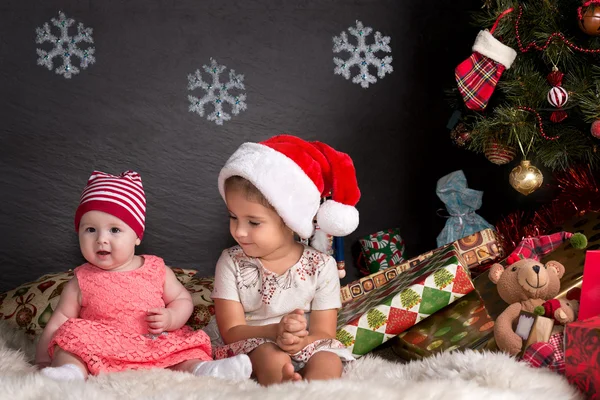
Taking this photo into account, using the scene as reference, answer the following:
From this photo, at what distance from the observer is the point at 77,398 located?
121 cm

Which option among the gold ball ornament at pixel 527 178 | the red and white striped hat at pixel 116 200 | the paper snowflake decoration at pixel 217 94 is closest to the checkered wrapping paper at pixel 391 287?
the gold ball ornament at pixel 527 178

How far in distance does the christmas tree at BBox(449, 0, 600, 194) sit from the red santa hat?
0.76 metres

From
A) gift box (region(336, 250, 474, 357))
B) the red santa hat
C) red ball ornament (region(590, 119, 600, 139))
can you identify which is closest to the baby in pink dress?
the red santa hat

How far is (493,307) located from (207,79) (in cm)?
135

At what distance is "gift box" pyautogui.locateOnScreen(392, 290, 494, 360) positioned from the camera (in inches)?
70.9

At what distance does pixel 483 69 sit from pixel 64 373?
64.2 inches

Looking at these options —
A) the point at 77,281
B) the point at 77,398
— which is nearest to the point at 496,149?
the point at 77,281

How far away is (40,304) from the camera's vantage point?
2.04 metres

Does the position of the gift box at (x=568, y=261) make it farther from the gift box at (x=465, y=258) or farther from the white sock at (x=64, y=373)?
the white sock at (x=64, y=373)

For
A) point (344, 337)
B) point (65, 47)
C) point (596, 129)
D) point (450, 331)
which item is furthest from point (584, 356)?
point (65, 47)

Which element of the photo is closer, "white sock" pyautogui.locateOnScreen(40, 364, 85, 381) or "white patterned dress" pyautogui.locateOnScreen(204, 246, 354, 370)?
"white sock" pyautogui.locateOnScreen(40, 364, 85, 381)

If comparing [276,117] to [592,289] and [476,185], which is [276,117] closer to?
[476,185]

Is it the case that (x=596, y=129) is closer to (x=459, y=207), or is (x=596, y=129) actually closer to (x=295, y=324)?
(x=459, y=207)

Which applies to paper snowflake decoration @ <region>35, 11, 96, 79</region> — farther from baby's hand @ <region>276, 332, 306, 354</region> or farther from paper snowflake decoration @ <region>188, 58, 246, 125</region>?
baby's hand @ <region>276, 332, 306, 354</region>
